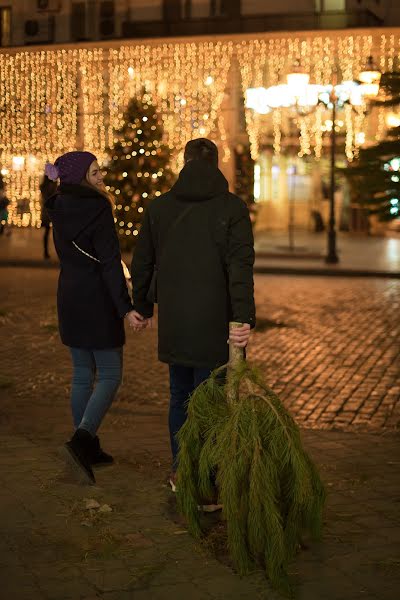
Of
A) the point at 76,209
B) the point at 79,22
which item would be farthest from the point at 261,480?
the point at 79,22

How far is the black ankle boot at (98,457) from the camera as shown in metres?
6.54

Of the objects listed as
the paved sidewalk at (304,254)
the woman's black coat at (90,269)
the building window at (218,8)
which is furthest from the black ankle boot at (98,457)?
the building window at (218,8)

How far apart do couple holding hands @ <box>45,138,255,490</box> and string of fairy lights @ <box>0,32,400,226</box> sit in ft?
75.6

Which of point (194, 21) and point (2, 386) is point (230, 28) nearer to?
point (194, 21)

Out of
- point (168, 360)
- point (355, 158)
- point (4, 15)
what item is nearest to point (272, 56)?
point (4, 15)

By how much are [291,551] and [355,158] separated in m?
5.18

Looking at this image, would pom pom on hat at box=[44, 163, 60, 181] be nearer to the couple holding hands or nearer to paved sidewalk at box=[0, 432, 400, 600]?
the couple holding hands

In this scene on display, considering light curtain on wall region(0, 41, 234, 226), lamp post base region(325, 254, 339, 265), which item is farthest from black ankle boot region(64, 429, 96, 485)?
light curtain on wall region(0, 41, 234, 226)

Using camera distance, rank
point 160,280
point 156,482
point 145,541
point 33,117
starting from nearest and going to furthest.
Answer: point 145,541 < point 160,280 < point 156,482 < point 33,117

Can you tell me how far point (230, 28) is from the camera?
110 ft

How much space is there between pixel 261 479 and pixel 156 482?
168 centimetres

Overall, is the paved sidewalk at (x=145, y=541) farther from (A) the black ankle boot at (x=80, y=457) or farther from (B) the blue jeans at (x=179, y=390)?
(B) the blue jeans at (x=179, y=390)

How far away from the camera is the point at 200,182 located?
18.1 feet

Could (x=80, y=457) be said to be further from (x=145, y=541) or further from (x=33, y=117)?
(x=33, y=117)
